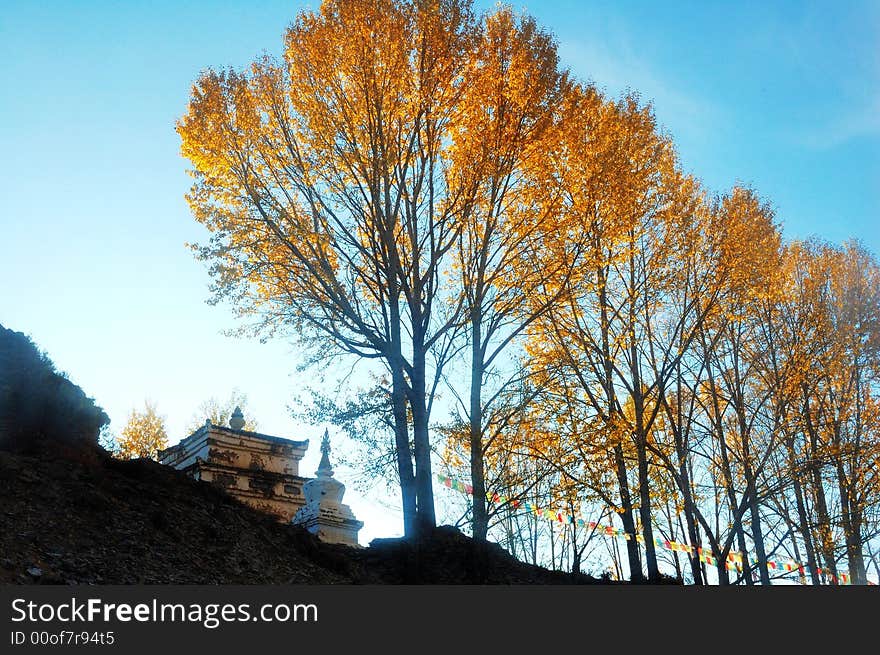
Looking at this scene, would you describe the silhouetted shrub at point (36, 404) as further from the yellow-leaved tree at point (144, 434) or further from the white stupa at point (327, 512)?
the yellow-leaved tree at point (144, 434)

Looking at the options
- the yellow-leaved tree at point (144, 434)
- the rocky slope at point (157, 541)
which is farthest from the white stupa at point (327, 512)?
the yellow-leaved tree at point (144, 434)

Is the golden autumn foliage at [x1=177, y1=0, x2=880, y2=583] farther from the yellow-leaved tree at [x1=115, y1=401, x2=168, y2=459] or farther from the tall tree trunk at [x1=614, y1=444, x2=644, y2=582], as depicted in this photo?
the yellow-leaved tree at [x1=115, y1=401, x2=168, y2=459]

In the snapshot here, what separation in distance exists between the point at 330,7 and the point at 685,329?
35.8ft

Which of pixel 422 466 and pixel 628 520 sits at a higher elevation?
pixel 422 466

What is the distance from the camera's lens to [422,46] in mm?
13453

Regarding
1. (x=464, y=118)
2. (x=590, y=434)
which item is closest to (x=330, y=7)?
(x=464, y=118)

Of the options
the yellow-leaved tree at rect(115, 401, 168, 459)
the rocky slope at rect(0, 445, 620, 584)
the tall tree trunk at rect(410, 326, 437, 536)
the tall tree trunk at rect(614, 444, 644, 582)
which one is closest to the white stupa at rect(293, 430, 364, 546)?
the rocky slope at rect(0, 445, 620, 584)

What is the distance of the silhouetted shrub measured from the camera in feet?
32.6

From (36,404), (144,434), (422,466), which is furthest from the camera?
(144,434)

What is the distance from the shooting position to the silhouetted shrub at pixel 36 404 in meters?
9.93

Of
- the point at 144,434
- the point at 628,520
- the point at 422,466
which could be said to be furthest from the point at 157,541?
the point at 144,434

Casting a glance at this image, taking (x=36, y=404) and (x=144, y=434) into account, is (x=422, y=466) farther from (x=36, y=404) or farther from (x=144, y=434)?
(x=144, y=434)

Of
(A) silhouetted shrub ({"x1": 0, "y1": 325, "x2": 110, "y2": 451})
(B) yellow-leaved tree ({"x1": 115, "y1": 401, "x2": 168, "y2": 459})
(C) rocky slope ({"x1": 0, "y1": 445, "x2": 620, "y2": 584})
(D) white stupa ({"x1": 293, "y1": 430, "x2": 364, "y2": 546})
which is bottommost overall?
(C) rocky slope ({"x1": 0, "y1": 445, "x2": 620, "y2": 584})

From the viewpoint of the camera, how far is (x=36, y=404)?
1030cm
